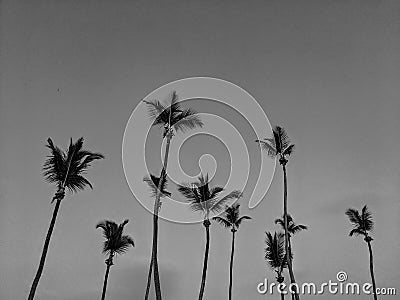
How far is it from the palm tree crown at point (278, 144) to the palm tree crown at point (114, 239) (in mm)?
10736

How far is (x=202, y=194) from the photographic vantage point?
2958 centimetres


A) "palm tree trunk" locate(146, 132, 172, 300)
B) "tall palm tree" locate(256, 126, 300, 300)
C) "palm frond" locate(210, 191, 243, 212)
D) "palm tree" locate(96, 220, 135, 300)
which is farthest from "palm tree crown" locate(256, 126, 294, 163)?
"palm tree" locate(96, 220, 135, 300)

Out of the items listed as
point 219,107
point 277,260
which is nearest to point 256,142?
point 219,107

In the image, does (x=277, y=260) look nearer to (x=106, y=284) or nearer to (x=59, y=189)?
(x=106, y=284)

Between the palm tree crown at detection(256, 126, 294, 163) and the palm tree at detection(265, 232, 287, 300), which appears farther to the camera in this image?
the palm tree at detection(265, 232, 287, 300)

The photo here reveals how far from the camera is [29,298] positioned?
22875 mm

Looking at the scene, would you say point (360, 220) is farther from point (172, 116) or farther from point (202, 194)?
point (172, 116)

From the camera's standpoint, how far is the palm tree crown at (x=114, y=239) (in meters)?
34.6

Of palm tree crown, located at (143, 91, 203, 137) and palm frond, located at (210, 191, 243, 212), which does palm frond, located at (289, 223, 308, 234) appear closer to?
palm frond, located at (210, 191, 243, 212)

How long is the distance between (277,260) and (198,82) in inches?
547

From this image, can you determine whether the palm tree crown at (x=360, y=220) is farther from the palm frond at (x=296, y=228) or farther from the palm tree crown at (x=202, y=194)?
the palm tree crown at (x=202, y=194)

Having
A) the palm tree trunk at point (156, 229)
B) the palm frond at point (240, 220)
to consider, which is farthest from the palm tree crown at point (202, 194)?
the palm frond at point (240, 220)

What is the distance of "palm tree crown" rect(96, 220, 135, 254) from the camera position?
34.6 meters

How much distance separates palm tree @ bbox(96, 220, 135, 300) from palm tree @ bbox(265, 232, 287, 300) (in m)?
8.65
